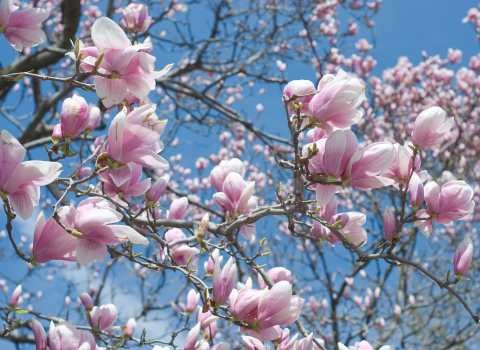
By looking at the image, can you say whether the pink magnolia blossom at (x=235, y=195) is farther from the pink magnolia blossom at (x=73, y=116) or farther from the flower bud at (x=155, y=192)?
the pink magnolia blossom at (x=73, y=116)

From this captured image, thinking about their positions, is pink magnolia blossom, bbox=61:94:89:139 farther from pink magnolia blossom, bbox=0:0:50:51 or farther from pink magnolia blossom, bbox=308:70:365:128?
pink magnolia blossom, bbox=308:70:365:128

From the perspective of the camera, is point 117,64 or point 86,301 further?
point 86,301

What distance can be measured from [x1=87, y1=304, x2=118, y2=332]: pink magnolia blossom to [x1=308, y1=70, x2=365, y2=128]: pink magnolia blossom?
57.8 inches

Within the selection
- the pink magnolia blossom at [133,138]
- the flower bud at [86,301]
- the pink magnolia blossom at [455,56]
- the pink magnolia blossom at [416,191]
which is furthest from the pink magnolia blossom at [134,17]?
the pink magnolia blossom at [455,56]

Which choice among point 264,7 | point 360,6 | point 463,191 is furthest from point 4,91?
point 360,6

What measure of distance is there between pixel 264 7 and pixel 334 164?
4.33m

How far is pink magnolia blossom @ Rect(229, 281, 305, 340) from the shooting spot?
3.76ft

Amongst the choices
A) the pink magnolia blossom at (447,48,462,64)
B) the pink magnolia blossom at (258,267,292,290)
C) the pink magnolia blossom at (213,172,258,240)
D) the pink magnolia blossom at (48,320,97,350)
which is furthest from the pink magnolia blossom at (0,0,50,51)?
the pink magnolia blossom at (447,48,462,64)

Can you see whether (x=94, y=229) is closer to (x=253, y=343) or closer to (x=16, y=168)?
(x=16, y=168)

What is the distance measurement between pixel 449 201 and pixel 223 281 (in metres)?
0.83

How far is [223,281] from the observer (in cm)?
120

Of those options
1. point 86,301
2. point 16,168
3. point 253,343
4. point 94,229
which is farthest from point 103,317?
point 16,168

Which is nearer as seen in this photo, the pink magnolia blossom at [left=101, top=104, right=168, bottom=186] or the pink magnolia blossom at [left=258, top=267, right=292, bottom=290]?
the pink magnolia blossom at [left=101, top=104, right=168, bottom=186]

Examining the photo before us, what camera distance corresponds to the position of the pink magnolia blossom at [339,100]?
109 centimetres
